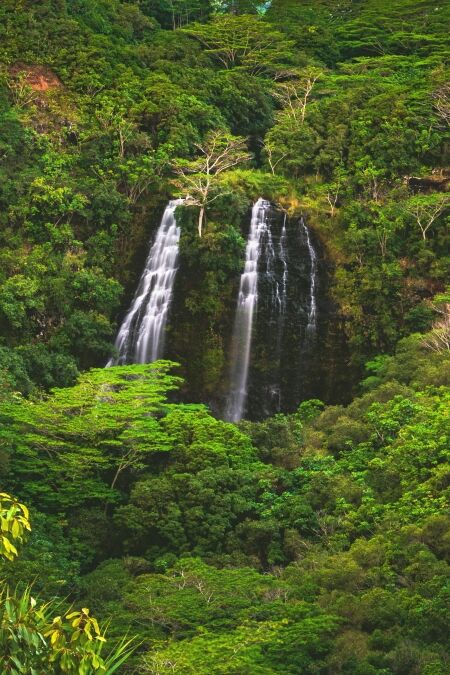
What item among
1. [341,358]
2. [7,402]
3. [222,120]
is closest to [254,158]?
[222,120]

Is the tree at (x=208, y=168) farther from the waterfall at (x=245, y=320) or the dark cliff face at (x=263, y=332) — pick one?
the waterfall at (x=245, y=320)

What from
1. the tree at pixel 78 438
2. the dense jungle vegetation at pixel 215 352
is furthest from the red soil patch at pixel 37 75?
the tree at pixel 78 438

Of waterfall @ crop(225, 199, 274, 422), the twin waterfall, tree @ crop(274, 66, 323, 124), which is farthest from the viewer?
tree @ crop(274, 66, 323, 124)

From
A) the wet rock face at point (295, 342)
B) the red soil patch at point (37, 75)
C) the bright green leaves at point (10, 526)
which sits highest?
the red soil patch at point (37, 75)

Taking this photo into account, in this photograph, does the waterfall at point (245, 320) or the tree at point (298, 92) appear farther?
the tree at point (298, 92)

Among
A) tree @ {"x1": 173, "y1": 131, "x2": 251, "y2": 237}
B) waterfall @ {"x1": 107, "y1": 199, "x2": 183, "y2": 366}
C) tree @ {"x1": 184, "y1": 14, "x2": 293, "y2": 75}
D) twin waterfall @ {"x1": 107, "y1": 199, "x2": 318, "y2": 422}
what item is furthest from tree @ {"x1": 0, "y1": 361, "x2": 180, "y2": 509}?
tree @ {"x1": 184, "y1": 14, "x2": 293, "y2": 75}

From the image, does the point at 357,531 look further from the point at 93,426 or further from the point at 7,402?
the point at 7,402

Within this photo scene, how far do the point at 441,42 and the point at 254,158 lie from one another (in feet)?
41.2

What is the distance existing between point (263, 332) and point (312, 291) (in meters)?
2.35

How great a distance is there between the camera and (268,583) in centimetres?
1619

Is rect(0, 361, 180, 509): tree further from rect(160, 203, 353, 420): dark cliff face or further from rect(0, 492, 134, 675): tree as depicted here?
rect(0, 492, 134, 675): tree

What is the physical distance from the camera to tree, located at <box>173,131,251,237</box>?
32531 mm

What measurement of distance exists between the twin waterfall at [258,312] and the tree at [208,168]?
1369 mm

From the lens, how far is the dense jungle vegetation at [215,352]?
587 inches
